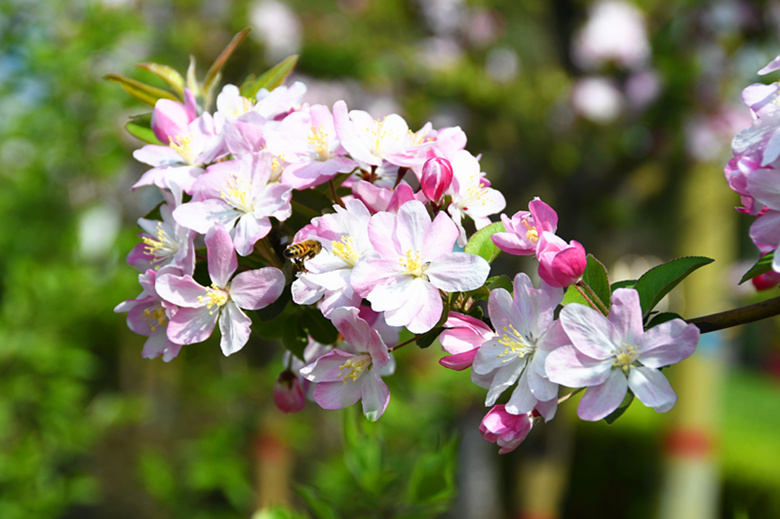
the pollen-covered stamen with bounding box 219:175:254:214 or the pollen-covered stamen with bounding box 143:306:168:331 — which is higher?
the pollen-covered stamen with bounding box 219:175:254:214

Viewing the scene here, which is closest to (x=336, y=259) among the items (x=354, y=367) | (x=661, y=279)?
(x=354, y=367)

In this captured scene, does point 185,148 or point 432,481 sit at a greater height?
point 185,148

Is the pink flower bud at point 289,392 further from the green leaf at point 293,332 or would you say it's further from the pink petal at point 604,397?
the pink petal at point 604,397

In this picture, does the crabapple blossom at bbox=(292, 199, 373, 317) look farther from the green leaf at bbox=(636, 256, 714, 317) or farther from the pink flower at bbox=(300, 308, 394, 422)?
the green leaf at bbox=(636, 256, 714, 317)

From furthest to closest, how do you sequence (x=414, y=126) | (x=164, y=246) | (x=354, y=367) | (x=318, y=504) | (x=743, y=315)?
1. (x=414, y=126)
2. (x=318, y=504)
3. (x=164, y=246)
4. (x=354, y=367)
5. (x=743, y=315)

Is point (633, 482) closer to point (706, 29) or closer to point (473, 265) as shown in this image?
point (706, 29)

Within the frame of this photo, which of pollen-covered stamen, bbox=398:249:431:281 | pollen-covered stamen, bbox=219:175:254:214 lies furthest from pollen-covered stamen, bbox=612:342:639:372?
pollen-covered stamen, bbox=219:175:254:214

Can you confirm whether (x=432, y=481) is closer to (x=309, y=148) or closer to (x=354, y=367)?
(x=354, y=367)
